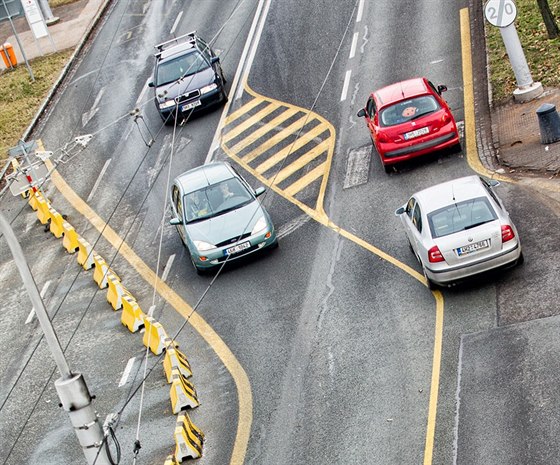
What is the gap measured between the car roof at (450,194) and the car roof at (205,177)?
587 centimetres

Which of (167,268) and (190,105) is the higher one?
(190,105)

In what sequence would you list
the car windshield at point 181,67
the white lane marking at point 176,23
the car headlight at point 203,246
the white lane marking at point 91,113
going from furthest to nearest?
1. the white lane marking at point 176,23
2. the white lane marking at point 91,113
3. the car windshield at point 181,67
4. the car headlight at point 203,246

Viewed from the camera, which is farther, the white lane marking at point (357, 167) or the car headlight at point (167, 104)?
the car headlight at point (167, 104)

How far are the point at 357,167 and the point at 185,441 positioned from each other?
12.1 metres

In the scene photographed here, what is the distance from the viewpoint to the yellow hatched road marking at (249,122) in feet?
109

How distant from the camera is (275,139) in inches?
1259

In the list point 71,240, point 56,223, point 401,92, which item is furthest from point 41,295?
point 401,92

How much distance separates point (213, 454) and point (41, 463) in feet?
10.4

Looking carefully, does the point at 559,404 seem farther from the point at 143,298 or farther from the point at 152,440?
the point at 143,298

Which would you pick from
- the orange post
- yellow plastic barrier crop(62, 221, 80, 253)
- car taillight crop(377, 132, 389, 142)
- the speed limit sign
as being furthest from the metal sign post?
the orange post

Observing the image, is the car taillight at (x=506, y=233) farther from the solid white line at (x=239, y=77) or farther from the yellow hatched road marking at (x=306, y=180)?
the solid white line at (x=239, y=77)

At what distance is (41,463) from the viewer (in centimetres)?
1969

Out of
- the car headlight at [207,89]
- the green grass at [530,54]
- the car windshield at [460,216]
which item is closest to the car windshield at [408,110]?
the green grass at [530,54]

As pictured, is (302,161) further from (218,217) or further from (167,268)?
(167,268)
